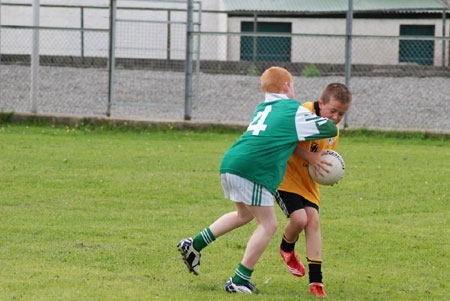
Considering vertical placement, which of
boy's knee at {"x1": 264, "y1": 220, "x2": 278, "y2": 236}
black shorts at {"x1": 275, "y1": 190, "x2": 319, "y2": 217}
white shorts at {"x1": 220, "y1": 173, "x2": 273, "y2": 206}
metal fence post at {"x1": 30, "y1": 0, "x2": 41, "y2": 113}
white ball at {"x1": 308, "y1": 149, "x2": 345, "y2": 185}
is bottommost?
boy's knee at {"x1": 264, "y1": 220, "x2": 278, "y2": 236}

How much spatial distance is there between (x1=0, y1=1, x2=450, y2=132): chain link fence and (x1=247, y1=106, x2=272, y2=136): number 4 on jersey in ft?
27.9

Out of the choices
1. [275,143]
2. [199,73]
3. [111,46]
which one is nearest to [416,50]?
[199,73]

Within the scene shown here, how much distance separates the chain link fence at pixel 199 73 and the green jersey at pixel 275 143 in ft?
28.4

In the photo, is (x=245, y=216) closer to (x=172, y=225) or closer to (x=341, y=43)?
(x=172, y=225)

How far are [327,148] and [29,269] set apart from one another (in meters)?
2.24

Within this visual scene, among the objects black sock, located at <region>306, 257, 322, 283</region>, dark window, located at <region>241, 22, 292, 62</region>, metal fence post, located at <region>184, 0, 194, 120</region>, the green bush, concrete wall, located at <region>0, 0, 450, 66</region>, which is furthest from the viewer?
concrete wall, located at <region>0, 0, 450, 66</region>

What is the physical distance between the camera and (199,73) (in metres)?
18.3

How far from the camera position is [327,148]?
557 centimetres

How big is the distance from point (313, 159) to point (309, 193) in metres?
0.34

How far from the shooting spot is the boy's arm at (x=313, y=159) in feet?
17.0

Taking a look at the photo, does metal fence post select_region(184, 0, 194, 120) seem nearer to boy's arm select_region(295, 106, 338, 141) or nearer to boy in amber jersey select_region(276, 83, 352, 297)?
boy in amber jersey select_region(276, 83, 352, 297)

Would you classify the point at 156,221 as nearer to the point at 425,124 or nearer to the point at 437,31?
the point at 425,124

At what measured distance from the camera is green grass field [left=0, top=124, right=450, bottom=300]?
5203 mm

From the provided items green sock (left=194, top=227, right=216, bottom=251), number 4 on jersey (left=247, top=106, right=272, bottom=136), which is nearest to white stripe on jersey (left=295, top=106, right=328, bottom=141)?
number 4 on jersey (left=247, top=106, right=272, bottom=136)
